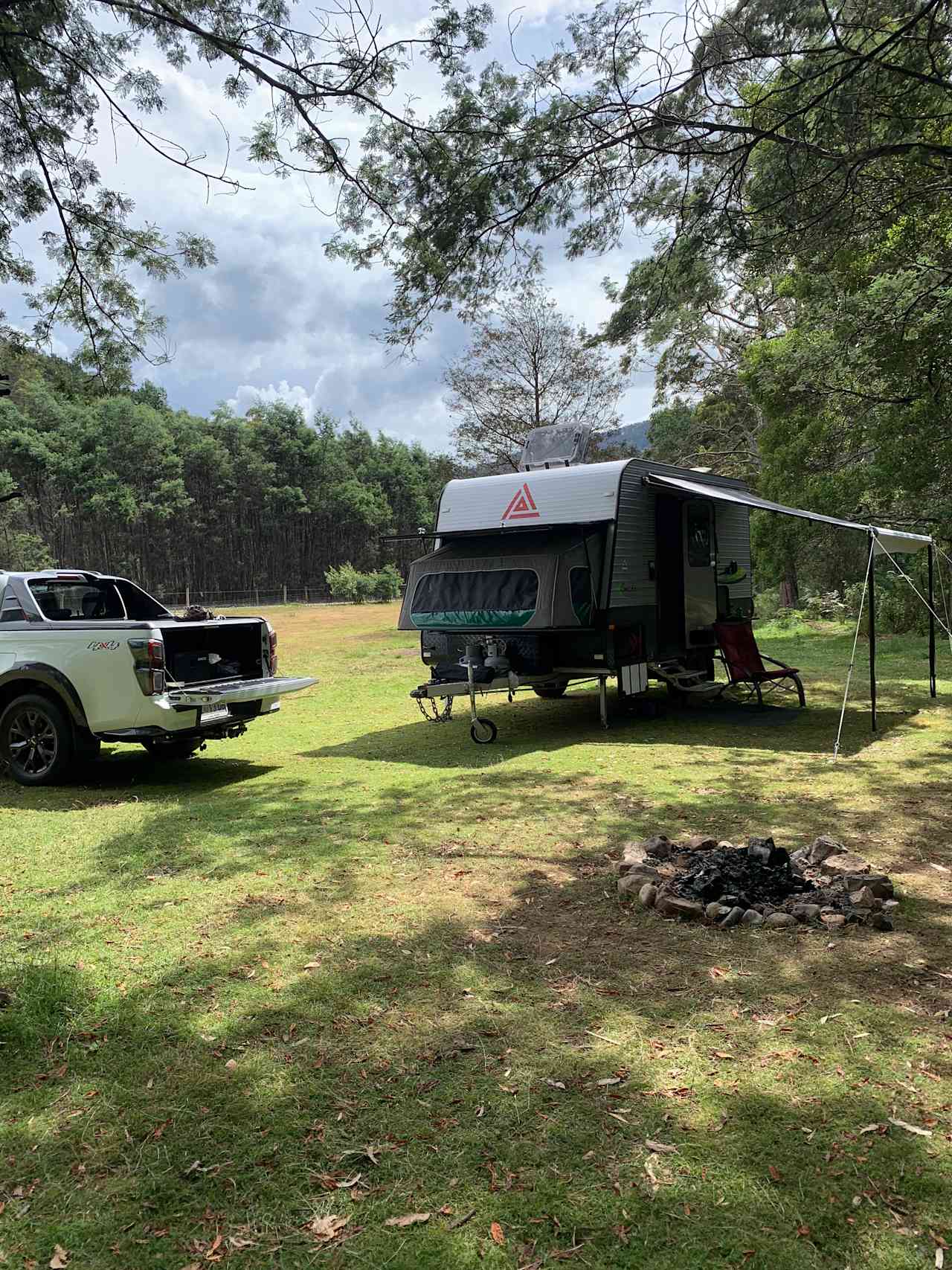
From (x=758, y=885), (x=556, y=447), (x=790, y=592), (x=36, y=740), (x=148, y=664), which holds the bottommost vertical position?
(x=758, y=885)

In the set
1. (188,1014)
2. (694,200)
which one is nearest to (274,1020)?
(188,1014)

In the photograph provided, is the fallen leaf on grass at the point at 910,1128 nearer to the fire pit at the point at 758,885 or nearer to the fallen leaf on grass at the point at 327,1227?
the fire pit at the point at 758,885

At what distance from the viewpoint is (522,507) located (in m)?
9.42

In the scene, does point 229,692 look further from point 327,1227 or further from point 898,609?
point 898,609

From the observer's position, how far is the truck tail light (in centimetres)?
643

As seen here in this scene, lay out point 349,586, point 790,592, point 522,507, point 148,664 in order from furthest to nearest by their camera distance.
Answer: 1. point 349,586
2. point 790,592
3. point 522,507
4. point 148,664

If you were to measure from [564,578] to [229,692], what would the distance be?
11.5 feet

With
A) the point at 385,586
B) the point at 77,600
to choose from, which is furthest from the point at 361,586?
the point at 77,600

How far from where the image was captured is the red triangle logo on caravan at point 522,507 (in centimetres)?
937

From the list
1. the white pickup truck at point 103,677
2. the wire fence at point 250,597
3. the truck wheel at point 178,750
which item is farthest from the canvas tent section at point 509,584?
the wire fence at point 250,597

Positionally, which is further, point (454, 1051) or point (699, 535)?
point (699, 535)

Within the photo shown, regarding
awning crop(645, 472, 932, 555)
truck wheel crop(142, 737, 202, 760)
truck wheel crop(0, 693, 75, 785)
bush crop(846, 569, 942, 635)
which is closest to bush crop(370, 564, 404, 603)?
bush crop(846, 569, 942, 635)

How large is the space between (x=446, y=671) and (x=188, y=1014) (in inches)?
254

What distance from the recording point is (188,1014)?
3.11m
